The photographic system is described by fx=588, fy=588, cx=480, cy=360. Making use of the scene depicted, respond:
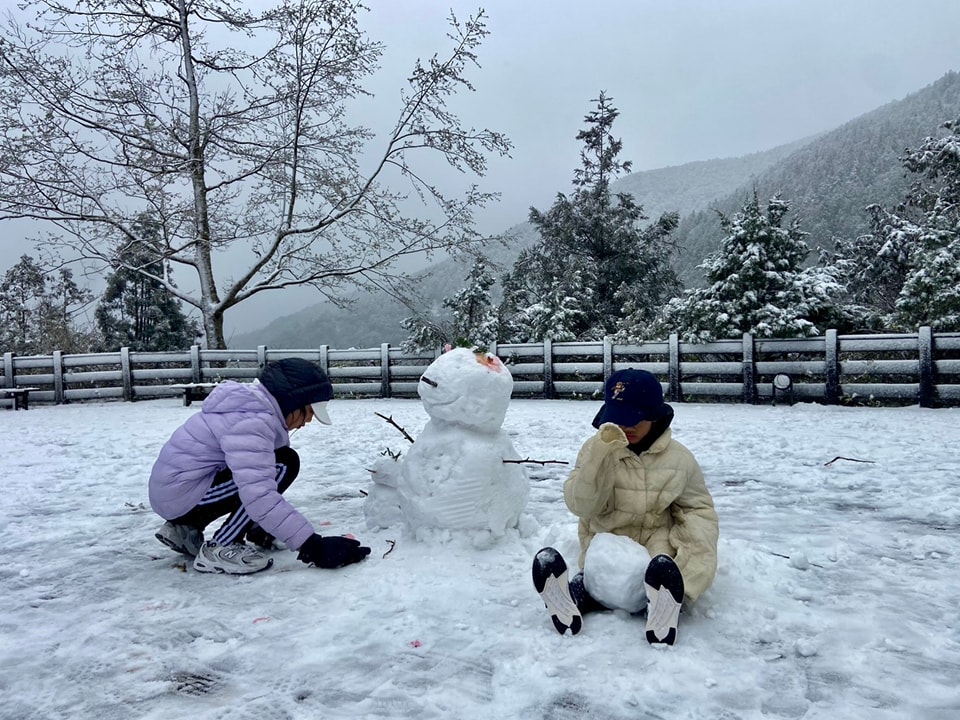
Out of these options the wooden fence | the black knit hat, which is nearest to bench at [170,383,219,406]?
the wooden fence

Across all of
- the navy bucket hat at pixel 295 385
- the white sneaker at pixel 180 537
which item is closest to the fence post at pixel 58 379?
the white sneaker at pixel 180 537

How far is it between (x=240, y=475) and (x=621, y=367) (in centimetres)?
987

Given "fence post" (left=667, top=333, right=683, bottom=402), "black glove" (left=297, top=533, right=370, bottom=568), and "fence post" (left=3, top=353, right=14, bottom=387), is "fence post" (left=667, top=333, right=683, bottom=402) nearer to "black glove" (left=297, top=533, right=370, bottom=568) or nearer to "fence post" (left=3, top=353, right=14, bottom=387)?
"black glove" (left=297, top=533, right=370, bottom=568)

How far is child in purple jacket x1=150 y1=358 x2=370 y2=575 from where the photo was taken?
295 centimetres

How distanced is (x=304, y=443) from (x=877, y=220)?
2520 centimetres

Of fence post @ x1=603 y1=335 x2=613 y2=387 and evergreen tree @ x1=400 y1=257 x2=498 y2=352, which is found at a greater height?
evergreen tree @ x1=400 y1=257 x2=498 y2=352

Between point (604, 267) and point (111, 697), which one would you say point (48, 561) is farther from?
point (604, 267)

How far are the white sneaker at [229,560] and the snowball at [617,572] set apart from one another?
1795 mm

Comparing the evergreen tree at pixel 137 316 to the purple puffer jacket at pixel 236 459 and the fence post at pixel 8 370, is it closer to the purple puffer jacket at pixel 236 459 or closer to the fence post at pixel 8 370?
the fence post at pixel 8 370

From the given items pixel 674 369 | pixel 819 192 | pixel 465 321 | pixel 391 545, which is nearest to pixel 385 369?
pixel 465 321

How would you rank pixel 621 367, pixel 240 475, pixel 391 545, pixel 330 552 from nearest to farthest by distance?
pixel 240 475 < pixel 330 552 < pixel 391 545 < pixel 621 367

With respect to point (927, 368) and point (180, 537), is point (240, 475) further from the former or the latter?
point (927, 368)

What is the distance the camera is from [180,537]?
3.34 m

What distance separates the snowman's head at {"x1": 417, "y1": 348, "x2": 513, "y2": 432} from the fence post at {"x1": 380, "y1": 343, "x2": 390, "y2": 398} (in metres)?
10.9
